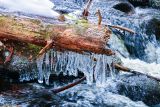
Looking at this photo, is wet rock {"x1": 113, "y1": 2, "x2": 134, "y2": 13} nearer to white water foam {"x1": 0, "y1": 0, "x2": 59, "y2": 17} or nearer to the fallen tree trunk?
white water foam {"x1": 0, "y1": 0, "x2": 59, "y2": 17}

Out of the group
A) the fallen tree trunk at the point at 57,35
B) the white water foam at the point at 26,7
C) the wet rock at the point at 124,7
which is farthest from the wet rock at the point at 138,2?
the fallen tree trunk at the point at 57,35

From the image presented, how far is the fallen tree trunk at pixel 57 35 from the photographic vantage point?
5.07m

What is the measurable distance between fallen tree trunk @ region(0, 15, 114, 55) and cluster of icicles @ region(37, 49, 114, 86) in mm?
215

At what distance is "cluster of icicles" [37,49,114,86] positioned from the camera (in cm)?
536

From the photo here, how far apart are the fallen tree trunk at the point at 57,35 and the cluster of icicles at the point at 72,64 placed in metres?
0.22

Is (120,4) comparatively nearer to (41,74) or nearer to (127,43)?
(127,43)

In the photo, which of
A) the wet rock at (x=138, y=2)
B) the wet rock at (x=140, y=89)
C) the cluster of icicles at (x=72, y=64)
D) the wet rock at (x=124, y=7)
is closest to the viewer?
the cluster of icicles at (x=72, y=64)

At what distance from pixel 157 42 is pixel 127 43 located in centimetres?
129

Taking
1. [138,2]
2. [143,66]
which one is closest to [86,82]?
[143,66]

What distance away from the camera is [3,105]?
5305 millimetres

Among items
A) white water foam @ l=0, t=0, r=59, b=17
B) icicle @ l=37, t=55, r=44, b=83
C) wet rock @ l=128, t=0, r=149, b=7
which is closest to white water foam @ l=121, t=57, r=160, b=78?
white water foam @ l=0, t=0, r=59, b=17

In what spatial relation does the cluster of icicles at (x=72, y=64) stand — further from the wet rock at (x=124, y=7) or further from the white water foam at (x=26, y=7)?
the wet rock at (x=124, y=7)

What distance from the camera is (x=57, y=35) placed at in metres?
5.22

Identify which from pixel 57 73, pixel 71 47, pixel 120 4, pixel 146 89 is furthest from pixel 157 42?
pixel 71 47
